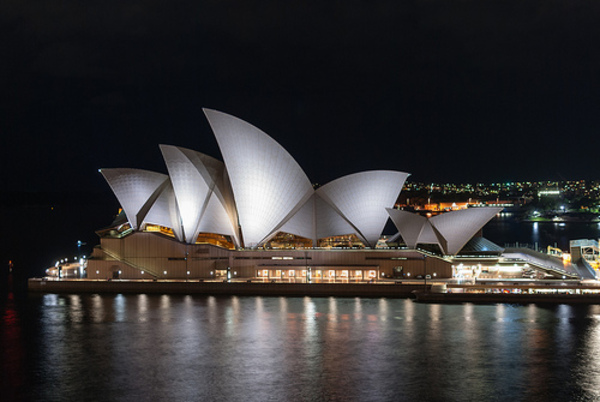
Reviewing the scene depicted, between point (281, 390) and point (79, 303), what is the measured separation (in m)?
19.5

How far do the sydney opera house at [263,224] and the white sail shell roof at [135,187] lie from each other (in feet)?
0.23

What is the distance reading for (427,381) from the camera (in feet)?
69.3

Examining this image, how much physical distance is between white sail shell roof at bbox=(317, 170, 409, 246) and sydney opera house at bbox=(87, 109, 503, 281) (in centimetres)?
7

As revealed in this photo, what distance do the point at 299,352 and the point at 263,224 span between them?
17.8 m

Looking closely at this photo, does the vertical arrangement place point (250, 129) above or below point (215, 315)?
above

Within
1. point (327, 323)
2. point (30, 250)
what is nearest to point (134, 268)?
point (327, 323)

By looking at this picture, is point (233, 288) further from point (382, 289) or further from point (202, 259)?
point (382, 289)

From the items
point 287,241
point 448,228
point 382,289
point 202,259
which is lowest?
point 382,289

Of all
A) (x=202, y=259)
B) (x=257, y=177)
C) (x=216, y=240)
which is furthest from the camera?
(x=216, y=240)

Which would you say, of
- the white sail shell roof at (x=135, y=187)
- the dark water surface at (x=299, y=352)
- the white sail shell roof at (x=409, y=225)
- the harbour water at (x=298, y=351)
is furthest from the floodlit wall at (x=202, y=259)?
the dark water surface at (x=299, y=352)

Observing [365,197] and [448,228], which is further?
[365,197]

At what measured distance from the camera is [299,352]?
24.4 m

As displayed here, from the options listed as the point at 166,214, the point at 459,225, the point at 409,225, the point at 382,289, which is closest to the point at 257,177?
the point at 166,214

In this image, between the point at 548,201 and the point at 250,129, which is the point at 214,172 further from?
the point at 548,201
